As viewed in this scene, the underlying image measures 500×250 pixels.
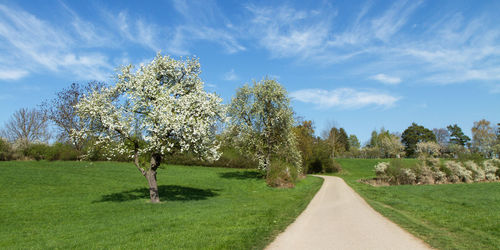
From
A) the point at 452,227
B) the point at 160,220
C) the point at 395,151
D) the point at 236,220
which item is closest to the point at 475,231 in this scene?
the point at 452,227

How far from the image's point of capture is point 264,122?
37.7 metres

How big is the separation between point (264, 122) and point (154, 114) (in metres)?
20.5

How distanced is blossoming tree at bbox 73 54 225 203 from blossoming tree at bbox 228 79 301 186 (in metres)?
15.7

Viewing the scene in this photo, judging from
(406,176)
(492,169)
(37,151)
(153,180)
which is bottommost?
(153,180)

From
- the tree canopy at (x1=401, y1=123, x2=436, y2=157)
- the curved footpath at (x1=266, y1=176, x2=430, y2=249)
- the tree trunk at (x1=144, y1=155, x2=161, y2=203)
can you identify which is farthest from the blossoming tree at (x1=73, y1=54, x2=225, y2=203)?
the tree canopy at (x1=401, y1=123, x2=436, y2=157)

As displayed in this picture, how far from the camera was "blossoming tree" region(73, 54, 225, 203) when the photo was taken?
62.2ft

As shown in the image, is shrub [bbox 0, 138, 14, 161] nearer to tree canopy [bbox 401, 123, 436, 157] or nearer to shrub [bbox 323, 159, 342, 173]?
shrub [bbox 323, 159, 342, 173]

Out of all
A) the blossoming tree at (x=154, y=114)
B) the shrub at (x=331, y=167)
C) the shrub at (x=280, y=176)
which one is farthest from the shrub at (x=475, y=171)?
the blossoming tree at (x=154, y=114)

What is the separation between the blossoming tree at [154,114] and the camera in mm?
18969

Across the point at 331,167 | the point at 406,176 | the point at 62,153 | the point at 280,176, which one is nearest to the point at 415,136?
the point at 331,167

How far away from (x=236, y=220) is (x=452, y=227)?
855 cm

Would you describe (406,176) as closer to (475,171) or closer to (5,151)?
(475,171)

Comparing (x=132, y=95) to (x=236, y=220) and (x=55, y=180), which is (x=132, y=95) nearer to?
(x=236, y=220)

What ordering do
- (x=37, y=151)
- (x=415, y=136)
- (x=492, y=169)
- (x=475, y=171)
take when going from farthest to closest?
(x=415, y=136)
(x=37, y=151)
(x=492, y=169)
(x=475, y=171)
